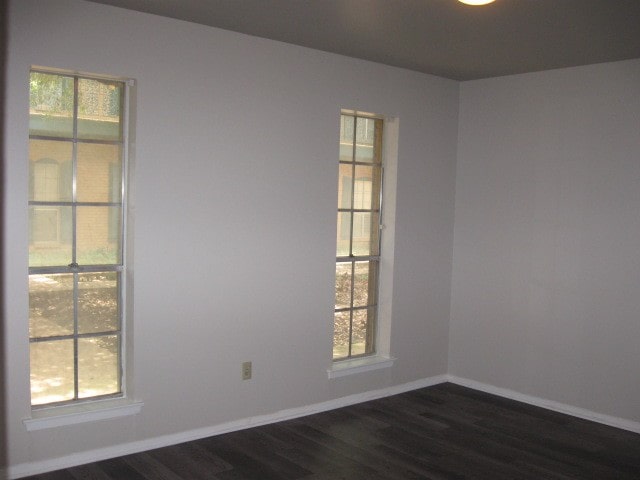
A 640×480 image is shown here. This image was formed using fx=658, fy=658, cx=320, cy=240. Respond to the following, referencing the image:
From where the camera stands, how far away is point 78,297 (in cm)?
374

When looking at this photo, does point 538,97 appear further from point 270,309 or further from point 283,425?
point 283,425

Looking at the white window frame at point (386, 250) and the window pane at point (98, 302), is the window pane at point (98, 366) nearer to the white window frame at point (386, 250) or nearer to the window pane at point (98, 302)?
the window pane at point (98, 302)

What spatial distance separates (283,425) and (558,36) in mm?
3007

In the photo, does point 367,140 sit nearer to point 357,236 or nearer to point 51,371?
point 357,236

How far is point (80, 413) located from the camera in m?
3.61

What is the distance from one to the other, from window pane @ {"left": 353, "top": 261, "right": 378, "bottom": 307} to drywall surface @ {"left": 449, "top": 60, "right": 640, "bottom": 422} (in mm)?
813

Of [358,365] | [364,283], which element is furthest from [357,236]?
[358,365]

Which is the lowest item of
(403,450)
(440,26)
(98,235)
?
(403,450)

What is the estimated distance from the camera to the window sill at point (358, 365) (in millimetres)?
4805

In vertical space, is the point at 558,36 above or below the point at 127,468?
above

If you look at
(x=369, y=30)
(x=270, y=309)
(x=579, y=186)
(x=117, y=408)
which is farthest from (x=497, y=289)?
(x=117, y=408)

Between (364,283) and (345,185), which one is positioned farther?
(364,283)

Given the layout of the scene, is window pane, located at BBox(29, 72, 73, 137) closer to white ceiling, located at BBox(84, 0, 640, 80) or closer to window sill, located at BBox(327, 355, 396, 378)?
white ceiling, located at BBox(84, 0, 640, 80)

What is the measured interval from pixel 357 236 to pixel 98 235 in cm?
201
